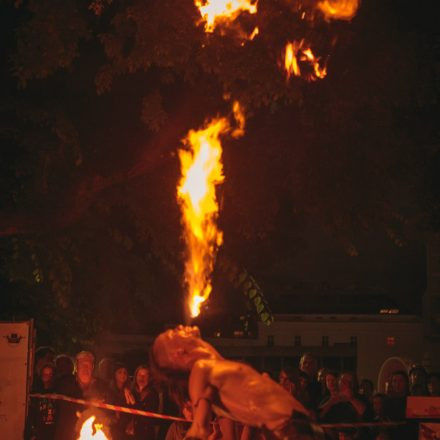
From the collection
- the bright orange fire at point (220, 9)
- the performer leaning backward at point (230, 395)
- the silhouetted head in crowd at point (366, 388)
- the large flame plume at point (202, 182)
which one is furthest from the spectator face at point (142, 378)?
the bright orange fire at point (220, 9)

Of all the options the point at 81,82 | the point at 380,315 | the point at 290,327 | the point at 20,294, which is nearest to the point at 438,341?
the point at 380,315

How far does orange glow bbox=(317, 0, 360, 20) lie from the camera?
7961mm

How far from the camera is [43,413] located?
8578 mm

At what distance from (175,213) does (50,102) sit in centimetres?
219

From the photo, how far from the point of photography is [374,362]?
45656 mm

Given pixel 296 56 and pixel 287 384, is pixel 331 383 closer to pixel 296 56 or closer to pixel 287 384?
pixel 287 384

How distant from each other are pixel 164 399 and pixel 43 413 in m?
1.24

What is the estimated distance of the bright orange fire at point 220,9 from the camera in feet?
24.6

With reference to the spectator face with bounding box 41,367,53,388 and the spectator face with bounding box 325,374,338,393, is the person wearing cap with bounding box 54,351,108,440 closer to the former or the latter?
the spectator face with bounding box 41,367,53,388

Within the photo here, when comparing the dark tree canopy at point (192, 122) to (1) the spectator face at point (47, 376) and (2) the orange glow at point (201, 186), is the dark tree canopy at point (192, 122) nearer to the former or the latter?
(2) the orange glow at point (201, 186)

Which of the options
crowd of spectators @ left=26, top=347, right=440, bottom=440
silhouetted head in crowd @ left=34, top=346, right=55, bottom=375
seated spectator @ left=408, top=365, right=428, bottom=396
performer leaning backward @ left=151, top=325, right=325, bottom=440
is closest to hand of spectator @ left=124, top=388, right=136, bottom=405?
crowd of spectators @ left=26, top=347, right=440, bottom=440

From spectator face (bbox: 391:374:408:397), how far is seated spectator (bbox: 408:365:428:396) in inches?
12.8

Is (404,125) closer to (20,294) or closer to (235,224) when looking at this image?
(235,224)

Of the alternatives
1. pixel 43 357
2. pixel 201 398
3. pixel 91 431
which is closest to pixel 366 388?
pixel 91 431
